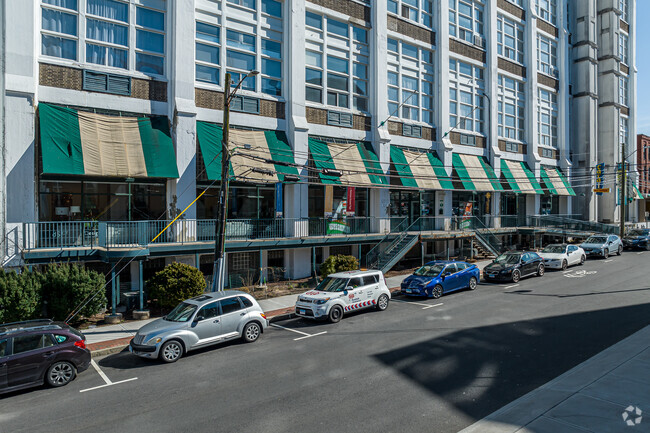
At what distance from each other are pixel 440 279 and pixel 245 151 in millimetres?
10752

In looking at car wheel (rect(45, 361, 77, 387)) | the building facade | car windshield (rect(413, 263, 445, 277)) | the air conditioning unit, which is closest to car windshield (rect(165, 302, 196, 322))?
car wheel (rect(45, 361, 77, 387))

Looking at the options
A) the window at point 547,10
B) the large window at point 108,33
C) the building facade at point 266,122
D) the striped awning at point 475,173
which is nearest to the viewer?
the building facade at point 266,122

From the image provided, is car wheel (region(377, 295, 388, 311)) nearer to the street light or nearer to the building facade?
the building facade

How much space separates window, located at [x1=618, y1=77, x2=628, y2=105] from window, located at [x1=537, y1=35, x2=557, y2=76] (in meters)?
12.9

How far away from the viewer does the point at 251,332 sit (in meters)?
13.1

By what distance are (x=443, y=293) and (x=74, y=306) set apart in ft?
47.0

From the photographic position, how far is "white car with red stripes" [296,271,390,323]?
14.8 m

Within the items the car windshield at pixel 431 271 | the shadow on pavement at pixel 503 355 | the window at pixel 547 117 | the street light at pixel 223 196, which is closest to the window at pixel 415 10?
the window at pixel 547 117

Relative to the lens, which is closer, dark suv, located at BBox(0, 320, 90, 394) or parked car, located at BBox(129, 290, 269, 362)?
dark suv, located at BBox(0, 320, 90, 394)

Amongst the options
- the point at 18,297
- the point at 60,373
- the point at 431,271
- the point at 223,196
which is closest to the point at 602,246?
the point at 431,271

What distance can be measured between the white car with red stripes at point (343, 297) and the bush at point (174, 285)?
13.4 ft

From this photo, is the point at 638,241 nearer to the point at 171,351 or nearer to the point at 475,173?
the point at 475,173

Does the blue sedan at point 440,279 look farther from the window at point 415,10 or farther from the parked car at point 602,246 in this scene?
the window at point 415,10

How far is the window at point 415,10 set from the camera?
2831cm
